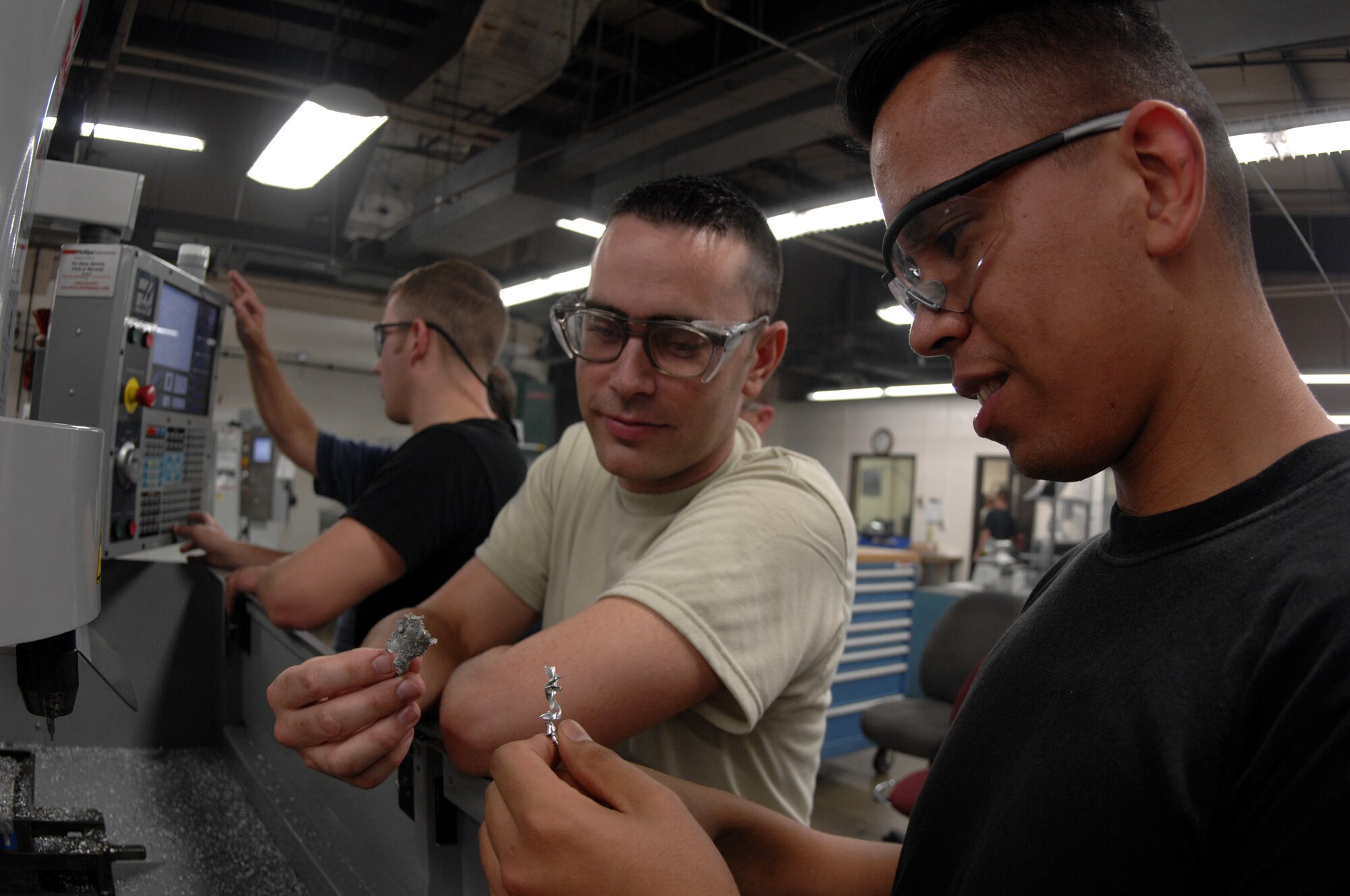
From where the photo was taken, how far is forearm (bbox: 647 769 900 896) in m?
0.83

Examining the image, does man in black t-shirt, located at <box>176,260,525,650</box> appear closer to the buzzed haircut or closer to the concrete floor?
the buzzed haircut

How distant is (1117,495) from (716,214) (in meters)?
0.62

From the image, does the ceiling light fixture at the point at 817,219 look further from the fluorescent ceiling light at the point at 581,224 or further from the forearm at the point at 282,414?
the forearm at the point at 282,414

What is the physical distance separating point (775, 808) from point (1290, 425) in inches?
27.2

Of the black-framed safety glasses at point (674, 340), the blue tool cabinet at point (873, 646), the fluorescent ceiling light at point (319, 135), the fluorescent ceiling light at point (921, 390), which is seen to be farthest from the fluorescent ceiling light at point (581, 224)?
the fluorescent ceiling light at point (921, 390)

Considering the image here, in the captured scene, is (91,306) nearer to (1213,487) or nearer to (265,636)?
(265,636)

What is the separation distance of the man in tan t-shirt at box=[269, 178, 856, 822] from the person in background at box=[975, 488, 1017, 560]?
25.7 ft

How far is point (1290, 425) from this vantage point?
53 centimetres

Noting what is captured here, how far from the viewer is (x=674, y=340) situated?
107cm

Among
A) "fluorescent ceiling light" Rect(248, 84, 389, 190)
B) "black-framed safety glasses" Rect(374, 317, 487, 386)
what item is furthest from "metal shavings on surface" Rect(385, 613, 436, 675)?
"fluorescent ceiling light" Rect(248, 84, 389, 190)

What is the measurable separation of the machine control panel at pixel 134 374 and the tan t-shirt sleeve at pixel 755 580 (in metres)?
1.05

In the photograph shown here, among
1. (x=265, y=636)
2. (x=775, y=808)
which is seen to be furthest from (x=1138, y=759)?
(x=265, y=636)

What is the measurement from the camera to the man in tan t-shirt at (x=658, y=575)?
82cm

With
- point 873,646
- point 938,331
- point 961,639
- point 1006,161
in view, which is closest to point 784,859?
point 938,331
